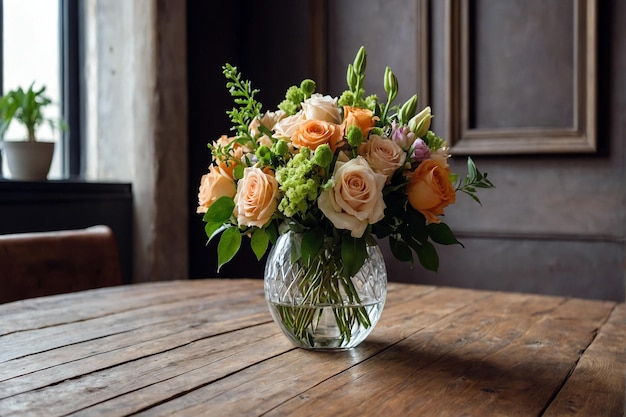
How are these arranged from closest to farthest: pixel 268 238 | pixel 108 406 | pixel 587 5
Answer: pixel 108 406 < pixel 268 238 < pixel 587 5

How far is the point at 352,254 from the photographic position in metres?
0.90

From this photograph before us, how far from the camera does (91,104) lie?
2.84 meters

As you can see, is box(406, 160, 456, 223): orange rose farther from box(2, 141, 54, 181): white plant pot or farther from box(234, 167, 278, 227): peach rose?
box(2, 141, 54, 181): white plant pot

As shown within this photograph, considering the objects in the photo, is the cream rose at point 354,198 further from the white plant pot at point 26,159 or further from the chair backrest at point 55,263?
the white plant pot at point 26,159

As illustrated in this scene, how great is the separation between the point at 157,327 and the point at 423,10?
2168mm

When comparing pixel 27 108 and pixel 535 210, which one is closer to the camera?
pixel 27 108

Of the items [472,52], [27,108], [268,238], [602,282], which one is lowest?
[602,282]

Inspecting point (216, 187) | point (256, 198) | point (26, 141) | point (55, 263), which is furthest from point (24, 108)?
point (256, 198)

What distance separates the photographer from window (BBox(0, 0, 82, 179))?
100 inches

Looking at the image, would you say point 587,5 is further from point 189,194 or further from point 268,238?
point 268,238

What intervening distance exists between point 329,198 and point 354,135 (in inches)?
3.7

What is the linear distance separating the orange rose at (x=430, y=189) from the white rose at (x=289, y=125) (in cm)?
18

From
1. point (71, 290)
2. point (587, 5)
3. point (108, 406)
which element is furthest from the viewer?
point (587, 5)

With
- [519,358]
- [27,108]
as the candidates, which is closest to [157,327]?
[519,358]
